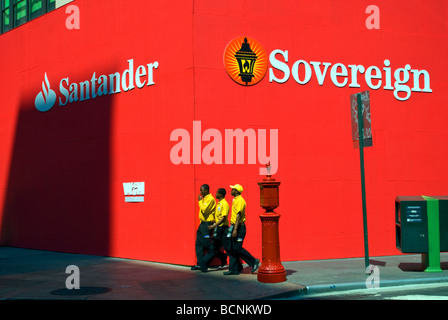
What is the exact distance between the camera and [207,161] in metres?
13.4

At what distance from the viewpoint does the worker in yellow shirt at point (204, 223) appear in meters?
12.3

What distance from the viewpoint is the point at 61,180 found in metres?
16.8

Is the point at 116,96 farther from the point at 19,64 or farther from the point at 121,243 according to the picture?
the point at 19,64

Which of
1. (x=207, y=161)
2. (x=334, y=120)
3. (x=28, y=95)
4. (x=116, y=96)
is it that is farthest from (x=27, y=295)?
(x=28, y=95)

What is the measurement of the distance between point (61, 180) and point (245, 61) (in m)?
6.53

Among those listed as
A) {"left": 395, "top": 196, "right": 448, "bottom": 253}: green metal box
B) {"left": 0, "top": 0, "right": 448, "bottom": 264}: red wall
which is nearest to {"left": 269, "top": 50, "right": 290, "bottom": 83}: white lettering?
{"left": 0, "top": 0, "right": 448, "bottom": 264}: red wall

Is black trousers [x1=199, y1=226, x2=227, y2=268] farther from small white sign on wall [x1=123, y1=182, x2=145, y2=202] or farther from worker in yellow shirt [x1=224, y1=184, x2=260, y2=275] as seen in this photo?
small white sign on wall [x1=123, y1=182, x2=145, y2=202]

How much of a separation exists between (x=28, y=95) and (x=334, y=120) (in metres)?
9.68

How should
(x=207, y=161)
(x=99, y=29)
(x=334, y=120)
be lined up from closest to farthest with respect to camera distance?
(x=207, y=161), (x=334, y=120), (x=99, y=29)

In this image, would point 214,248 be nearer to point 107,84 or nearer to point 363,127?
point 363,127

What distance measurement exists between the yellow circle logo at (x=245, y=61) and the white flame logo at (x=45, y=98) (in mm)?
6268
